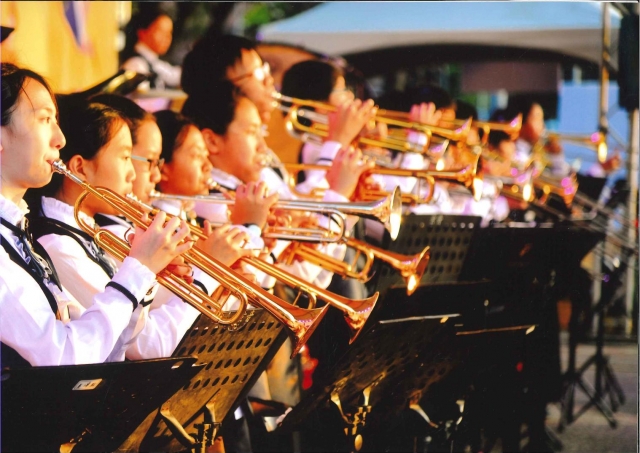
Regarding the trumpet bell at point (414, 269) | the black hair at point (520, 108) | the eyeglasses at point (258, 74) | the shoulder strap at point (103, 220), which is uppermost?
the eyeglasses at point (258, 74)

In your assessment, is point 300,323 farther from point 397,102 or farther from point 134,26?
point 134,26

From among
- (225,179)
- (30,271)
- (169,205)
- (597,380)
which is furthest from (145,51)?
(30,271)

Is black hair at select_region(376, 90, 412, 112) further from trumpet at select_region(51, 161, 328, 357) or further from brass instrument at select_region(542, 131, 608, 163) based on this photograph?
trumpet at select_region(51, 161, 328, 357)

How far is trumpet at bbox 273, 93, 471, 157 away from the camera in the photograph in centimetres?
524

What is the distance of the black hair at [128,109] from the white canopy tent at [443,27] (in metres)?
6.07

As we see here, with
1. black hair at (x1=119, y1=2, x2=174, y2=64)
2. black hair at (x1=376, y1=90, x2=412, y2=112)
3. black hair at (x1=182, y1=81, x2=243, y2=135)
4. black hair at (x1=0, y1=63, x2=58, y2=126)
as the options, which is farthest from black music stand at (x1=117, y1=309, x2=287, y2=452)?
black hair at (x1=119, y1=2, x2=174, y2=64)

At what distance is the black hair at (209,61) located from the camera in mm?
4742

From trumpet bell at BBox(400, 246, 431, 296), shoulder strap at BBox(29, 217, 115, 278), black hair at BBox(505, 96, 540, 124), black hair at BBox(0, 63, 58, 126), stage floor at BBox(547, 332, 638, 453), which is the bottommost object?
stage floor at BBox(547, 332, 638, 453)

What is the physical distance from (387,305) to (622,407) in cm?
439

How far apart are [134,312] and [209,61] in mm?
2037

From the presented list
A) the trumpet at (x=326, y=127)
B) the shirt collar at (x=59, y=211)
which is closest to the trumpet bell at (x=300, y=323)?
the shirt collar at (x=59, y=211)

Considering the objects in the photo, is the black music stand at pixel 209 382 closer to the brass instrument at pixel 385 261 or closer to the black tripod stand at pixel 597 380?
the brass instrument at pixel 385 261

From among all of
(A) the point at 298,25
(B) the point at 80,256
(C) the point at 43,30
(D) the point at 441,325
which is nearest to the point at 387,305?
(D) the point at 441,325

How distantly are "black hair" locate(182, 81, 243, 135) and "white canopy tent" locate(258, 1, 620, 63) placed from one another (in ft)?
16.9
